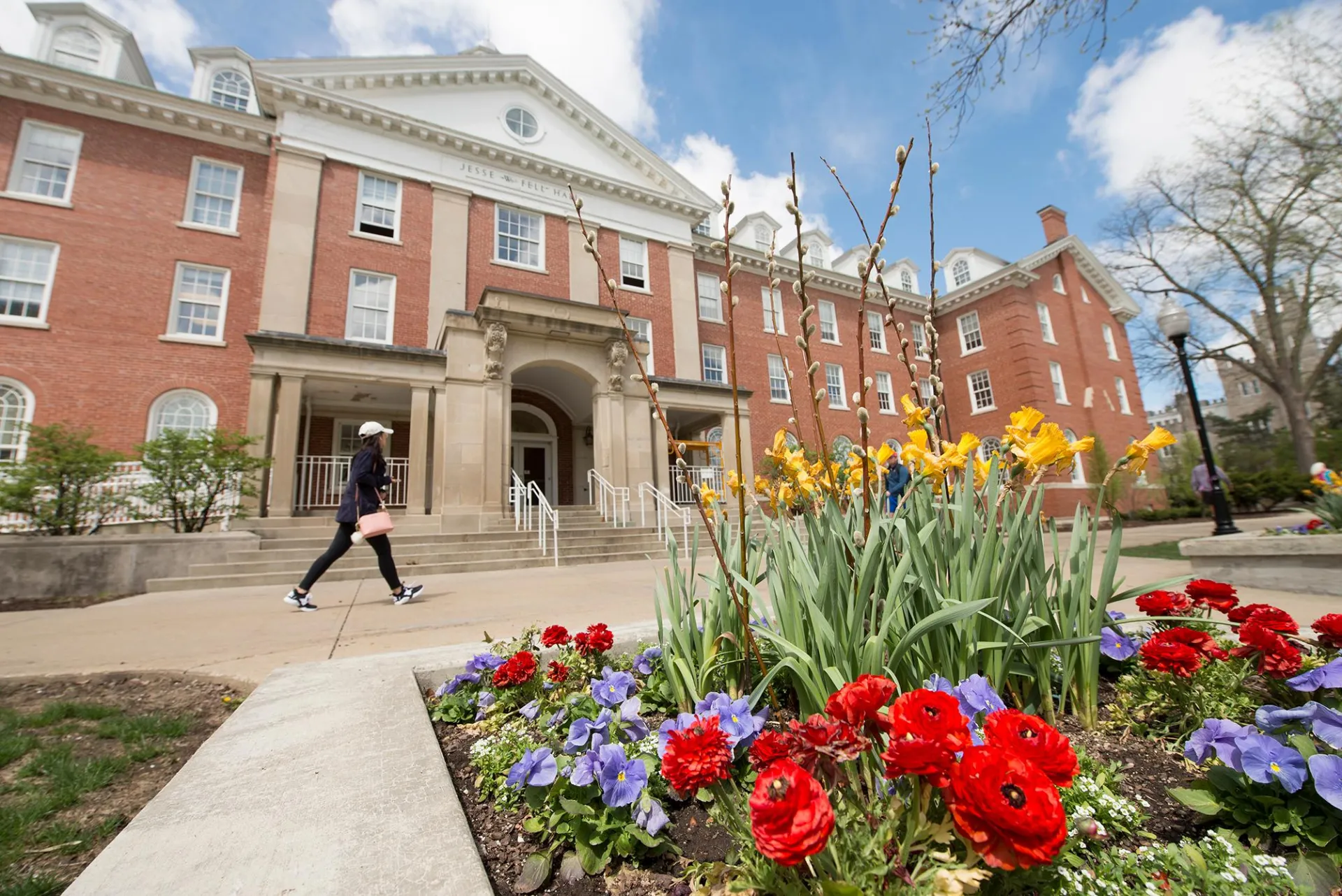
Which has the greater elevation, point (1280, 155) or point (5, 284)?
point (1280, 155)

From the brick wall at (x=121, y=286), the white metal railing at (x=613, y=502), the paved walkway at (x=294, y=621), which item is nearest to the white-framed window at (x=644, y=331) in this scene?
the white metal railing at (x=613, y=502)

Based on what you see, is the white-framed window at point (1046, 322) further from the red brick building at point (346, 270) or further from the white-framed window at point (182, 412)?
the white-framed window at point (182, 412)

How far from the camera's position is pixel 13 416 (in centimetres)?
1142

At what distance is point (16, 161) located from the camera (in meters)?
12.4

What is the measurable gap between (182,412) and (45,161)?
6824 millimetres

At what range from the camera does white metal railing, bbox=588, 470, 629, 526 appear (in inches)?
465

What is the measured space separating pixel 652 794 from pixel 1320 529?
7607 mm

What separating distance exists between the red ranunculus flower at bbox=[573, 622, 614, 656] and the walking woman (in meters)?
3.94

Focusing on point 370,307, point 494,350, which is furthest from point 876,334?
point 370,307

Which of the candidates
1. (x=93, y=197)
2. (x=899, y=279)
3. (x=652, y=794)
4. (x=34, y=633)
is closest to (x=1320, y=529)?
(x=652, y=794)

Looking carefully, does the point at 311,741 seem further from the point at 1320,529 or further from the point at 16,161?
the point at 16,161

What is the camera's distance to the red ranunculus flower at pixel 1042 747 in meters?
0.84

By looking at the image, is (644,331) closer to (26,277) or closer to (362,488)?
(362,488)

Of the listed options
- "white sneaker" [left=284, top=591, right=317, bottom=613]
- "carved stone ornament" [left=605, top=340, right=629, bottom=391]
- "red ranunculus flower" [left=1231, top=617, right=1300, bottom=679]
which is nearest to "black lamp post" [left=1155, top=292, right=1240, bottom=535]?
"red ranunculus flower" [left=1231, top=617, right=1300, bottom=679]
